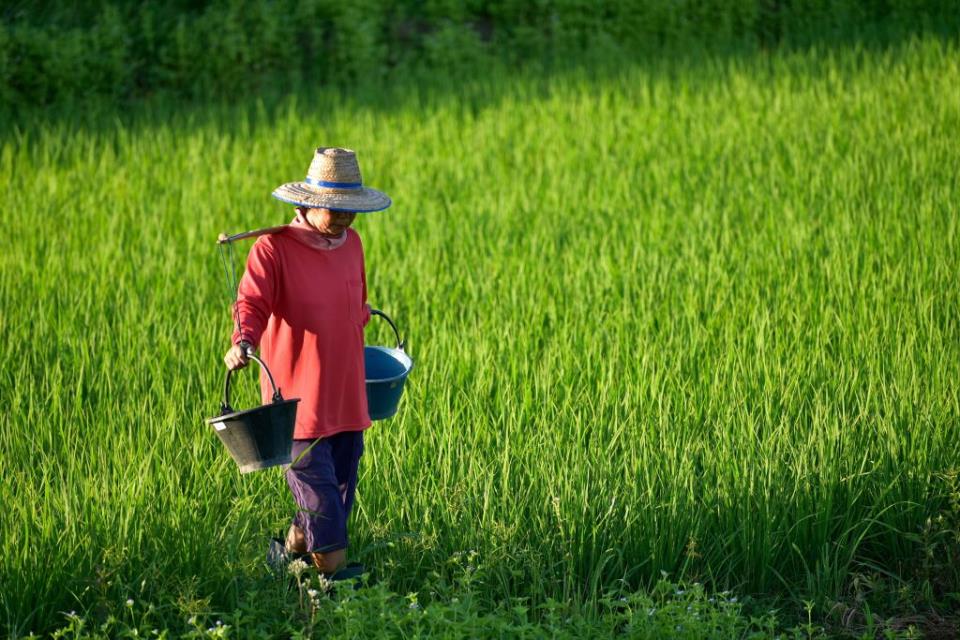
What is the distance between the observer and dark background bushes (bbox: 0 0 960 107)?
25.0 ft

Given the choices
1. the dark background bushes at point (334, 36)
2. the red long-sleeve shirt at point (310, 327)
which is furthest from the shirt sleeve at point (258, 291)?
the dark background bushes at point (334, 36)

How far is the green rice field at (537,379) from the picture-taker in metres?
2.70

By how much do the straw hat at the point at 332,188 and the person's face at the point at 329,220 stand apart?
41 mm

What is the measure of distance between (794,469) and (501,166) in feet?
10.9

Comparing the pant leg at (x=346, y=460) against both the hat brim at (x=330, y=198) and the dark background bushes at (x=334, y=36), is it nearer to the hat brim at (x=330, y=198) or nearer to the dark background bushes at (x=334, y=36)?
the hat brim at (x=330, y=198)

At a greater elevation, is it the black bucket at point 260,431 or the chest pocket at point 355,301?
the chest pocket at point 355,301

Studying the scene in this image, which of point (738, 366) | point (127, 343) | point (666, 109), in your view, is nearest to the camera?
point (738, 366)

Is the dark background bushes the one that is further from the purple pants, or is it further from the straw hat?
the purple pants

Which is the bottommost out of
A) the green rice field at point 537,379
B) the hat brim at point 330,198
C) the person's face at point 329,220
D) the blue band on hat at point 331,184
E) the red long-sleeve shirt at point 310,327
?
the green rice field at point 537,379

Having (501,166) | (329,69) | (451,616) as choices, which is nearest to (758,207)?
(501,166)

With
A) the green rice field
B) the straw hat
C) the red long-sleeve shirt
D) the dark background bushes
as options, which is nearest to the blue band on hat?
the straw hat

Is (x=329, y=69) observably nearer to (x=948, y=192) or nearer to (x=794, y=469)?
(x=948, y=192)

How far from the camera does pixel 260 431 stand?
2.33 metres

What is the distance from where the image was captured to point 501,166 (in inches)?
240
